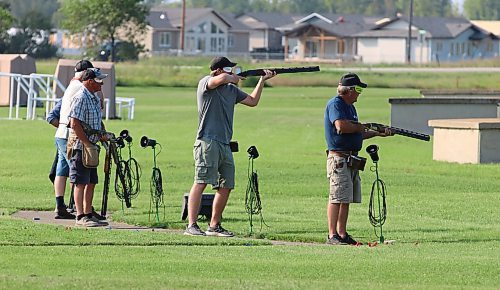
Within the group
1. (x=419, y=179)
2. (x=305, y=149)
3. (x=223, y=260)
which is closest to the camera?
(x=223, y=260)

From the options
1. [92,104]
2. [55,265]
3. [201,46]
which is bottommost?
[55,265]

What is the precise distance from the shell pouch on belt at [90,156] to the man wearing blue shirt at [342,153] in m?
2.93

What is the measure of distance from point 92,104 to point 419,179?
9.06 metres

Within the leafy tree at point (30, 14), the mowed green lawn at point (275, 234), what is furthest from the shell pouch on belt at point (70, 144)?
the leafy tree at point (30, 14)

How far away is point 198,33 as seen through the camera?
13988 centimetres

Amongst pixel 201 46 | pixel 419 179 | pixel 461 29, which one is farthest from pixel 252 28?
pixel 419 179

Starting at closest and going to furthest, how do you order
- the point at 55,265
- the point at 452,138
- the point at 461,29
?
the point at 55,265 < the point at 452,138 < the point at 461,29

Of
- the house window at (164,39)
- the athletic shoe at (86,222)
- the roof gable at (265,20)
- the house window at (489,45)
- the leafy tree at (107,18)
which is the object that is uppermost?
the roof gable at (265,20)

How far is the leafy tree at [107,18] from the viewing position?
89938mm

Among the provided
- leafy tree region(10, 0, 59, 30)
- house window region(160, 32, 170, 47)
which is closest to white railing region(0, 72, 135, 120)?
leafy tree region(10, 0, 59, 30)

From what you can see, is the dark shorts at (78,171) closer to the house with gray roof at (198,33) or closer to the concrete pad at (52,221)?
the concrete pad at (52,221)

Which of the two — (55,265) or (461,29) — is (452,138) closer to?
(55,265)

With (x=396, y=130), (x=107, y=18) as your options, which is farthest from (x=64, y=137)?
(x=107, y=18)

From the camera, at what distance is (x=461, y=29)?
436 feet
